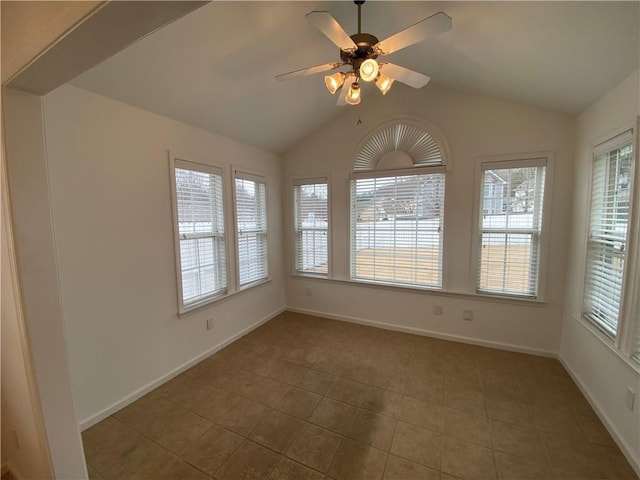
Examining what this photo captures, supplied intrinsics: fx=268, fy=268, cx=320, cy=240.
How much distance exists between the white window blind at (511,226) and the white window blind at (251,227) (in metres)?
2.68

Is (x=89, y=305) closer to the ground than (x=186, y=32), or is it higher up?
closer to the ground

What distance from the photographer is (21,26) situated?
39.4 inches

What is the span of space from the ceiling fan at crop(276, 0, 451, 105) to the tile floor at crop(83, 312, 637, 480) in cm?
236

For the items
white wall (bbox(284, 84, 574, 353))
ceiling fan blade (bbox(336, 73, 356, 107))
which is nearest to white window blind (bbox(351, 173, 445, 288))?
white wall (bbox(284, 84, 574, 353))

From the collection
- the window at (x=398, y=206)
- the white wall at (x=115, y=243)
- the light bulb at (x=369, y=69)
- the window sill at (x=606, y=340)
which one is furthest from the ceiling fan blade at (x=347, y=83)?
the window sill at (x=606, y=340)

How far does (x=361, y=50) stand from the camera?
166cm

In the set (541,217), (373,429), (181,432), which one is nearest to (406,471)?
(373,429)

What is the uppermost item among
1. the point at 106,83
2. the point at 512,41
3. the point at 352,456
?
the point at 512,41

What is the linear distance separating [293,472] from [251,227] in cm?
258

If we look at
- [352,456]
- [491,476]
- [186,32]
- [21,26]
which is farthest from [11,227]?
[491,476]

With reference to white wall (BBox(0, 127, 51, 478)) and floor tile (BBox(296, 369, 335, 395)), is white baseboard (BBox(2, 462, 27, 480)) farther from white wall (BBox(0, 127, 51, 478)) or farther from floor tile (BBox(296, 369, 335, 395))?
floor tile (BBox(296, 369, 335, 395))

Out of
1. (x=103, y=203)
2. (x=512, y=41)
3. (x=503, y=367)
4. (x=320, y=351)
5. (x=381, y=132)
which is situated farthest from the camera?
(x=381, y=132)

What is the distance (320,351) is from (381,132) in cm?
274

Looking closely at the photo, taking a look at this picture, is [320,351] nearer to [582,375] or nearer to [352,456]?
[352,456]
